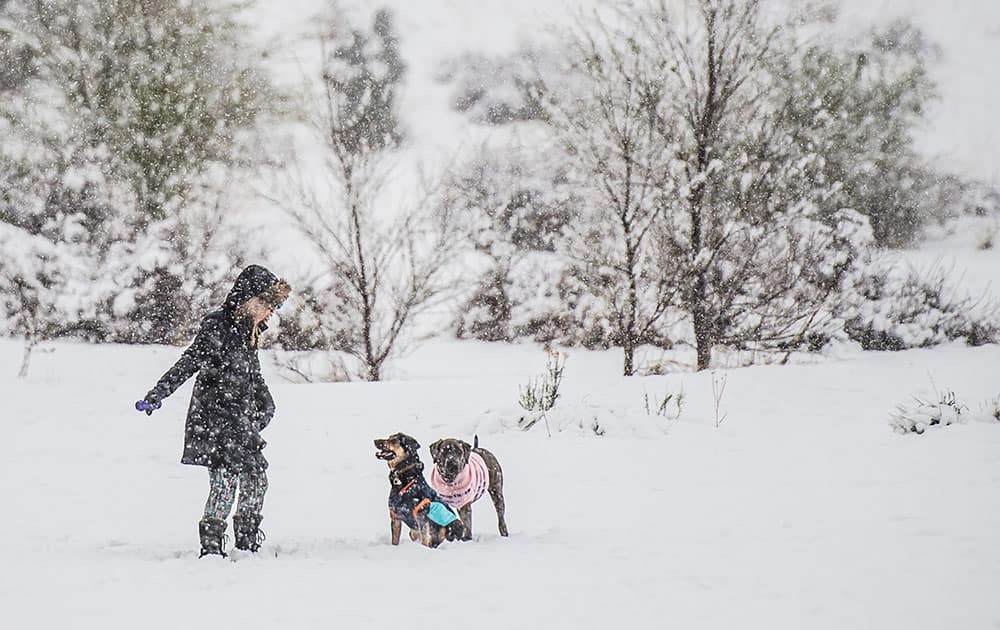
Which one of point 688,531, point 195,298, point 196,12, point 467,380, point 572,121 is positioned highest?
point 196,12

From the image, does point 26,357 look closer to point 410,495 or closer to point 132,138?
point 132,138

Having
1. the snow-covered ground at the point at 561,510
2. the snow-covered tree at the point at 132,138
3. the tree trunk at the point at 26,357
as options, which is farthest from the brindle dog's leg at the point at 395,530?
the snow-covered tree at the point at 132,138

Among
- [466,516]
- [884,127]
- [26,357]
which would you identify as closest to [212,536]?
[466,516]

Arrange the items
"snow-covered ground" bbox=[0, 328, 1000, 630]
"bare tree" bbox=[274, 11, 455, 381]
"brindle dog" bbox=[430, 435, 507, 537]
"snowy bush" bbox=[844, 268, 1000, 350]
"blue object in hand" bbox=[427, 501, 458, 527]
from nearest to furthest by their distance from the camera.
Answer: "snow-covered ground" bbox=[0, 328, 1000, 630] < "blue object in hand" bbox=[427, 501, 458, 527] < "brindle dog" bbox=[430, 435, 507, 537] < "bare tree" bbox=[274, 11, 455, 381] < "snowy bush" bbox=[844, 268, 1000, 350]

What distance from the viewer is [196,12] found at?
50.7ft

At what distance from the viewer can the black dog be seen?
405 centimetres

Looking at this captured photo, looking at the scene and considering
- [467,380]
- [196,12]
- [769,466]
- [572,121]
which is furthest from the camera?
[196,12]

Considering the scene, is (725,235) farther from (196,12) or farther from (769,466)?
(196,12)

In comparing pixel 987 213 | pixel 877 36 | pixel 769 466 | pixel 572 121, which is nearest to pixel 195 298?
pixel 572 121

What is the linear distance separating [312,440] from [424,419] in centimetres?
116

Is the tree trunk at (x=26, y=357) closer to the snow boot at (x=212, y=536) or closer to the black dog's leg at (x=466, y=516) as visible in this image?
the snow boot at (x=212, y=536)

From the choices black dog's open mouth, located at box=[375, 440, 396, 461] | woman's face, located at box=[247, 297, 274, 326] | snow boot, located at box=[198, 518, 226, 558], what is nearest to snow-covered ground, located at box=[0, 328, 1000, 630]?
snow boot, located at box=[198, 518, 226, 558]

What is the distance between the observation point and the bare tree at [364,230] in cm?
1103

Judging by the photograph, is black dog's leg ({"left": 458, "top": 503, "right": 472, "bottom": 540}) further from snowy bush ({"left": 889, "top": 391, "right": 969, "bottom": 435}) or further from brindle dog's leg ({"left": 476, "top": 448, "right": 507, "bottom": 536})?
snowy bush ({"left": 889, "top": 391, "right": 969, "bottom": 435})
